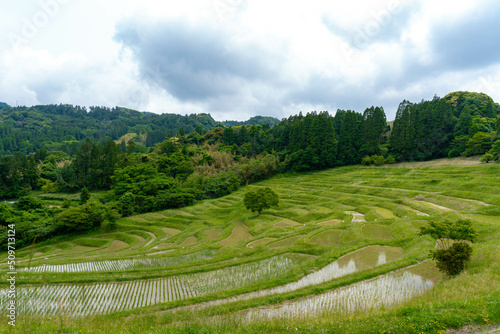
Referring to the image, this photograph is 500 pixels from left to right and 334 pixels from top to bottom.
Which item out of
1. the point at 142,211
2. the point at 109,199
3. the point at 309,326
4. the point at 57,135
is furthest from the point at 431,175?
the point at 57,135

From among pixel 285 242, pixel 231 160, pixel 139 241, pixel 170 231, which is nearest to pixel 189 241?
pixel 139 241

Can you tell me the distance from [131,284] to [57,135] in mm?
201338

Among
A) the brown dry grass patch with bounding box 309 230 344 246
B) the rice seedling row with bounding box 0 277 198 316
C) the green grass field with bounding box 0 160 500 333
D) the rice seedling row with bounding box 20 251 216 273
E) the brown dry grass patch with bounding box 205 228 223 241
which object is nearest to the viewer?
the green grass field with bounding box 0 160 500 333

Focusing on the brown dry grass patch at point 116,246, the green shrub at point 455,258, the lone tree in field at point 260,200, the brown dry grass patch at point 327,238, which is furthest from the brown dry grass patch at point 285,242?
the brown dry grass patch at point 116,246

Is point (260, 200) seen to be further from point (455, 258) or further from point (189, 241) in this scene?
point (455, 258)

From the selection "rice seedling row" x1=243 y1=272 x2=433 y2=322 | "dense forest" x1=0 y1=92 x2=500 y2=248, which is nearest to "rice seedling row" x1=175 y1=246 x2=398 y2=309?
"rice seedling row" x1=243 y1=272 x2=433 y2=322

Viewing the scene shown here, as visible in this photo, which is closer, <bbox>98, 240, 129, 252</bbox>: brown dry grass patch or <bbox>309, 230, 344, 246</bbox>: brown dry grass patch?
<bbox>309, 230, 344, 246</bbox>: brown dry grass patch

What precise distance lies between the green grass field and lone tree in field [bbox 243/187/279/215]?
4438 mm

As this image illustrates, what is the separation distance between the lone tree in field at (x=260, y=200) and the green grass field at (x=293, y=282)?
444 centimetres

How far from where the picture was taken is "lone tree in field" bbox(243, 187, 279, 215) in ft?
111

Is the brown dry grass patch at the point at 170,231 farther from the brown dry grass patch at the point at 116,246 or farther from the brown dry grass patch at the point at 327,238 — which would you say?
the brown dry grass patch at the point at 327,238

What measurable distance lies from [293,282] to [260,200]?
20.6 meters

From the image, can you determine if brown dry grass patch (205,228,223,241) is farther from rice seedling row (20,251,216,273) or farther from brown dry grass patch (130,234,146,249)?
rice seedling row (20,251,216,273)

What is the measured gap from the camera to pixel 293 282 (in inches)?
516
